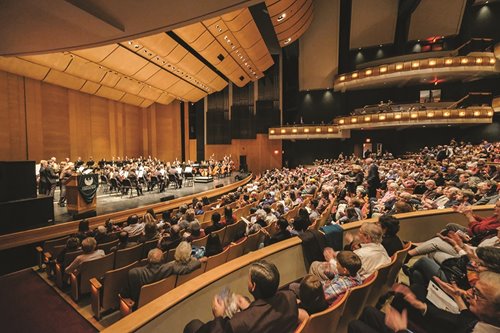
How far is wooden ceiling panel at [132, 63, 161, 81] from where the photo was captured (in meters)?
12.3

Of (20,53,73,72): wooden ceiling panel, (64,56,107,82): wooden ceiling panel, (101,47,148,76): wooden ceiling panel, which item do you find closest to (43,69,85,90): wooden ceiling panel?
(64,56,107,82): wooden ceiling panel

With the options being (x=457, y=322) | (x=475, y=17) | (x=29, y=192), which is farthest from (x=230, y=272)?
(x=475, y=17)

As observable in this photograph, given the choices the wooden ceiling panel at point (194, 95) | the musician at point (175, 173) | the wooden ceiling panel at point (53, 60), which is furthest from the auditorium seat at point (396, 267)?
the wooden ceiling panel at point (194, 95)

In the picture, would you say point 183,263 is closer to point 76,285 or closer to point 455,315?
point 76,285

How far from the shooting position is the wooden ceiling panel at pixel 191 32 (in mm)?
10065

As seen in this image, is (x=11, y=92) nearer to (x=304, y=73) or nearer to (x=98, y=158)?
(x=98, y=158)

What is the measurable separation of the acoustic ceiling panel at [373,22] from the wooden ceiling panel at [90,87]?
17.1 m

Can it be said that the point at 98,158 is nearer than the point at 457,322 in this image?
No

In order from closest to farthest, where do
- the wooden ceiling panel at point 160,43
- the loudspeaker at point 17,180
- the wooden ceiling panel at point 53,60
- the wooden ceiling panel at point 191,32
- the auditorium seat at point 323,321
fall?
the auditorium seat at point 323,321
the loudspeaker at point 17,180
the wooden ceiling panel at point 53,60
the wooden ceiling panel at point 160,43
the wooden ceiling panel at point 191,32

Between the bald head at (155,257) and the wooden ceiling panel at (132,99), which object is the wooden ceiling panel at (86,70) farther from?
the bald head at (155,257)

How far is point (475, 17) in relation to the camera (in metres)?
16.2

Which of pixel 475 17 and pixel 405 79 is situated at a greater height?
pixel 475 17

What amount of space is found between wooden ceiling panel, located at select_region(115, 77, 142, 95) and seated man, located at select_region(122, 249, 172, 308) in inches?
521

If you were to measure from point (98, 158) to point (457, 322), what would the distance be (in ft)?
52.9
